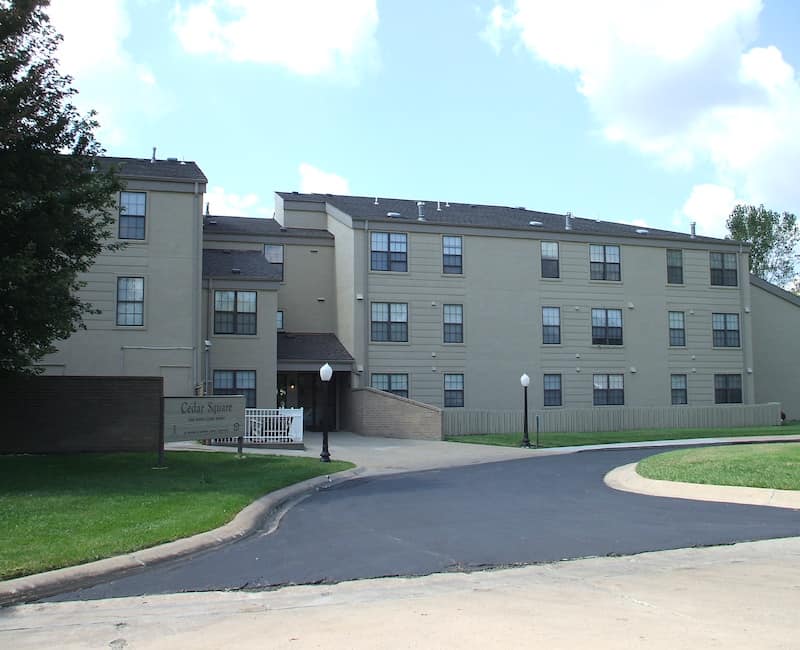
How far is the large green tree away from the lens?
15.4m

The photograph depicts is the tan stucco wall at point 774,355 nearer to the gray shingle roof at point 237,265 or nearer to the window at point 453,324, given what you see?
the window at point 453,324

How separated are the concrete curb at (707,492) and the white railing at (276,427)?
12.0 metres

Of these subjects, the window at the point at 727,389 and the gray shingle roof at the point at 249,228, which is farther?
the window at the point at 727,389

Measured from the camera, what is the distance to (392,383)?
3494 cm

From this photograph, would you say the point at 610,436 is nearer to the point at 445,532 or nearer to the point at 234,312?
the point at 234,312

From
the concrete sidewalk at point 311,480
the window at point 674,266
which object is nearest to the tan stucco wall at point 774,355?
the window at point 674,266

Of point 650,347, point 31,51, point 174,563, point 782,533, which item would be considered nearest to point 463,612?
point 174,563

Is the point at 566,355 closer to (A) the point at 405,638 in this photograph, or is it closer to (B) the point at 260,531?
(B) the point at 260,531

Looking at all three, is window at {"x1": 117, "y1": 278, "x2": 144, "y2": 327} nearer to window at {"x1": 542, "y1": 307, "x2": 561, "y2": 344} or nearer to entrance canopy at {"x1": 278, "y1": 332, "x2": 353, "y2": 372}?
entrance canopy at {"x1": 278, "y1": 332, "x2": 353, "y2": 372}

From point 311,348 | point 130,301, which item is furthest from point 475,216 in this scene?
point 130,301

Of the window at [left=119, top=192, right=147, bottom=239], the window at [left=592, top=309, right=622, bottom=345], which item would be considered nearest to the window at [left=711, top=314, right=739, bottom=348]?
the window at [left=592, top=309, right=622, bottom=345]

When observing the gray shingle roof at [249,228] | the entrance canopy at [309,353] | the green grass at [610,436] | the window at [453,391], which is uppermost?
the gray shingle roof at [249,228]

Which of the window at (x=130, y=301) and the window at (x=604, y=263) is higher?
the window at (x=604, y=263)

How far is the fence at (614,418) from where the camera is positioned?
106ft
